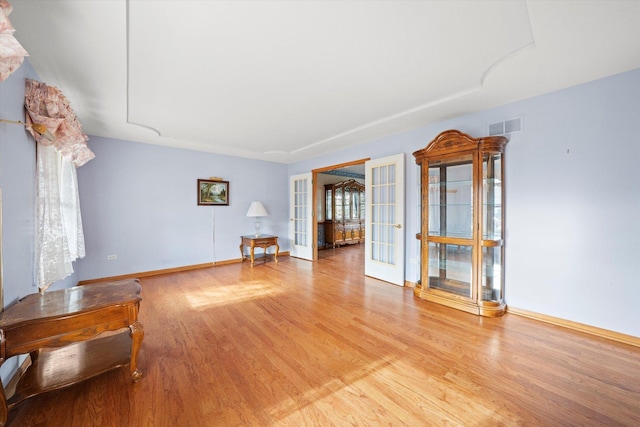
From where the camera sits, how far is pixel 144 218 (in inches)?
174

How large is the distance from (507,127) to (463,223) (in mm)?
1226

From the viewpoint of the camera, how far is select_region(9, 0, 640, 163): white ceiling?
154cm

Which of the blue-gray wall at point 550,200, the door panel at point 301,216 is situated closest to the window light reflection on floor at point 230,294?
the blue-gray wall at point 550,200

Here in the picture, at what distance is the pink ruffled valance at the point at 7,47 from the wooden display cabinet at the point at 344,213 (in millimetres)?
6594

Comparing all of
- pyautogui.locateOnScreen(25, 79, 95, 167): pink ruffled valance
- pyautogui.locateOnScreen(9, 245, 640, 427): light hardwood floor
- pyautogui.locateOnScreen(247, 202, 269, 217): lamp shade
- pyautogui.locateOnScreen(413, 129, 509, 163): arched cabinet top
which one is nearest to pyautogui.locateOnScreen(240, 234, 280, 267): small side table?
pyautogui.locateOnScreen(247, 202, 269, 217): lamp shade

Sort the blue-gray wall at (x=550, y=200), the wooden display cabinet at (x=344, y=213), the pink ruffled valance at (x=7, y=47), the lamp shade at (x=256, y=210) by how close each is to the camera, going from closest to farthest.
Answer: the pink ruffled valance at (x=7, y=47)
the blue-gray wall at (x=550, y=200)
the lamp shade at (x=256, y=210)
the wooden display cabinet at (x=344, y=213)

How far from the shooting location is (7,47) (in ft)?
3.62

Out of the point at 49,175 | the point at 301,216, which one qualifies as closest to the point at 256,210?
the point at 301,216

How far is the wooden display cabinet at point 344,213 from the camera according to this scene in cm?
758

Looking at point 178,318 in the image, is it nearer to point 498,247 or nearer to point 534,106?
point 498,247

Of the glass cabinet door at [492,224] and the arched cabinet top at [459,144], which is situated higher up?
the arched cabinet top at [459,144]

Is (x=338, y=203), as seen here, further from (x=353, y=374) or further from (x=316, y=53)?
(x=353, y=374)

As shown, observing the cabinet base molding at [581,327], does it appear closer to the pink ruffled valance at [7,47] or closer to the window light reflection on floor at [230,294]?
the window light reflection on floor at [230,294]

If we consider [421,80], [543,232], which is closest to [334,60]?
[421,80]
